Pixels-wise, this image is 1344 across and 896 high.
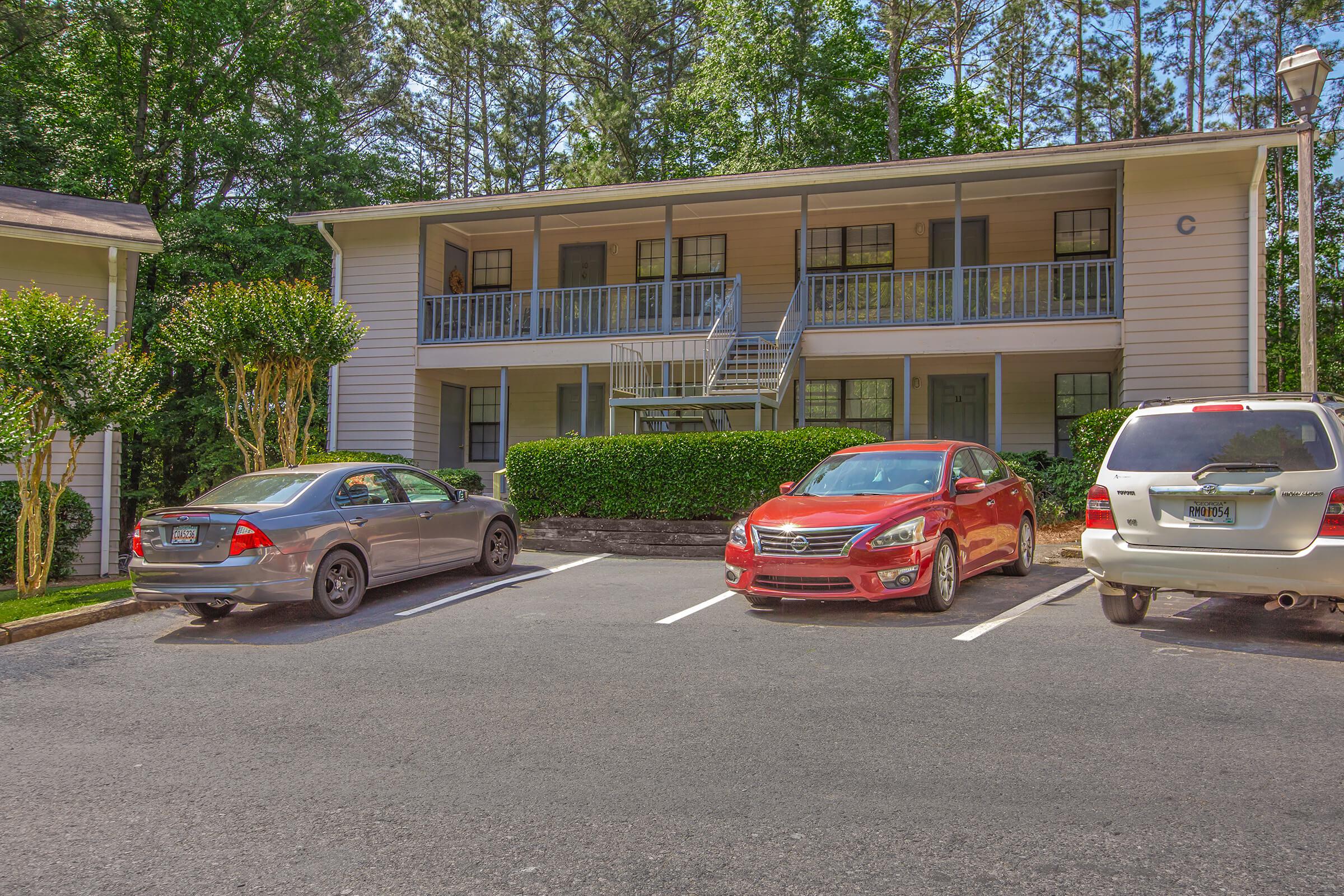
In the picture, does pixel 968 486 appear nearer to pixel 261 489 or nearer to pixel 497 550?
pixel 497 550

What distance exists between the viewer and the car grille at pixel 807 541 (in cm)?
781

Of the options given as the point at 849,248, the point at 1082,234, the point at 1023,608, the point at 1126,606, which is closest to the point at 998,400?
the point at 1082,234

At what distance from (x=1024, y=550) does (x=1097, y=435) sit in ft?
13.8

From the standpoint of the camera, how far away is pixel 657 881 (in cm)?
322

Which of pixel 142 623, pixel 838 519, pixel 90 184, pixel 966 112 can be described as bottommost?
pixel 142 623

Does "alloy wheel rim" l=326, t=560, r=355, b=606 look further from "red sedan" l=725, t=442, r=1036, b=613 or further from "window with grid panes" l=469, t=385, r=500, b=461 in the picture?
"window with grid panes" l=469, t=385, r=500, b=461

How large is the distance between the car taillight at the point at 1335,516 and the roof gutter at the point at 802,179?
983 cm

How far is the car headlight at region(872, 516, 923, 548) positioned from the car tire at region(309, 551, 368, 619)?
4.78 m

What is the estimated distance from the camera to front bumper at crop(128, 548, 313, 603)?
8.01 m

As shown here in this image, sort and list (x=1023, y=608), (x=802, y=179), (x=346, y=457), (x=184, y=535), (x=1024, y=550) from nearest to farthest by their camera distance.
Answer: (x=184, y=535) → (x=1023, y=608) → (x=1024, y=550) → (x=802, y=179) → (x=346, y=457)

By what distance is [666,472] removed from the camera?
1307 cm

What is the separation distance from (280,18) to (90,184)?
7.23 meters

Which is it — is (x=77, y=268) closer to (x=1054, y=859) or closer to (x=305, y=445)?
(x=305, y=445)

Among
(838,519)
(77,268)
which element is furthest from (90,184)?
(838,519)
